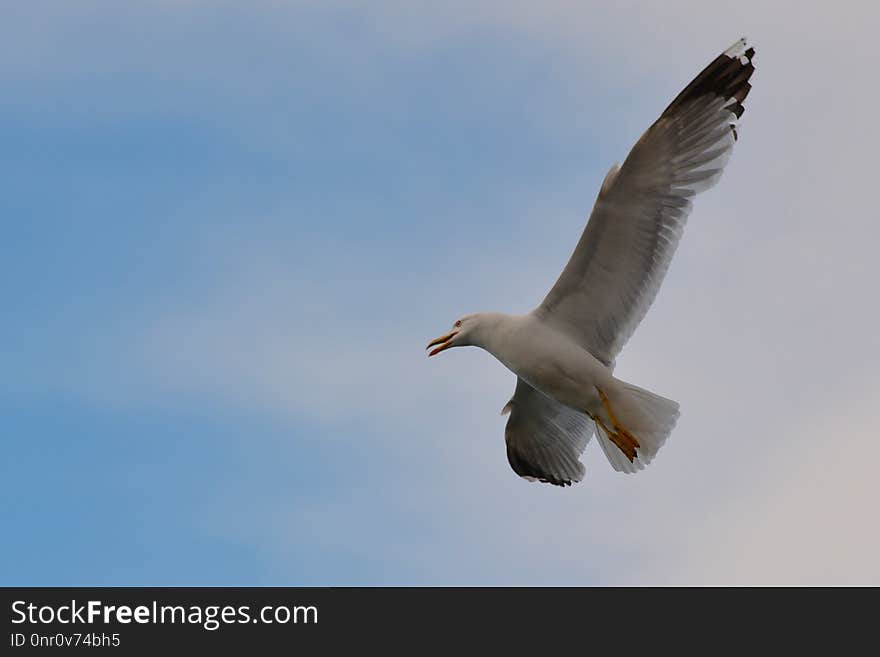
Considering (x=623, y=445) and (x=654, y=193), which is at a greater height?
(x=654, y=193)

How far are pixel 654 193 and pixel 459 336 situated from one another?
207 cm

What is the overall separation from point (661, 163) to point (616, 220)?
1.76 feet

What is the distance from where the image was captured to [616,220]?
10.1 m

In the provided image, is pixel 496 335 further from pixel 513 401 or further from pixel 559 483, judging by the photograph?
pixel 559 483

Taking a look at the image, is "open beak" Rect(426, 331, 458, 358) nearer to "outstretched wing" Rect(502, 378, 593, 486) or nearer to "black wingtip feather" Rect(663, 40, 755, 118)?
"outstretched wing" Rect(502, 378, 593, 486)

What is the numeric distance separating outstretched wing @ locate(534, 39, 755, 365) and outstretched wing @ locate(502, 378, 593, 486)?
62.4 inches

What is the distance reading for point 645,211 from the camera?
10094 mm

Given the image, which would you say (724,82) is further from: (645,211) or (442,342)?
(442,342)

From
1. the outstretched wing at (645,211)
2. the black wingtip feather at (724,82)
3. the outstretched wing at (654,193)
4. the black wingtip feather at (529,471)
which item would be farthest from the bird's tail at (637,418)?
the black wingtip feather at (724,82)

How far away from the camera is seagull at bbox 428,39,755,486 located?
9.91 meters

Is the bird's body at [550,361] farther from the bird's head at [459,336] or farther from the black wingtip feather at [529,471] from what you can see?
the black wingtip feather at [529,471]

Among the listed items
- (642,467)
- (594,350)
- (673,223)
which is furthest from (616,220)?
(642,467)

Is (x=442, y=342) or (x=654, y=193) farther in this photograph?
(x=442, y=342)

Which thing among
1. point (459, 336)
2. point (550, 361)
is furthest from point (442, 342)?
point (550, 361)
